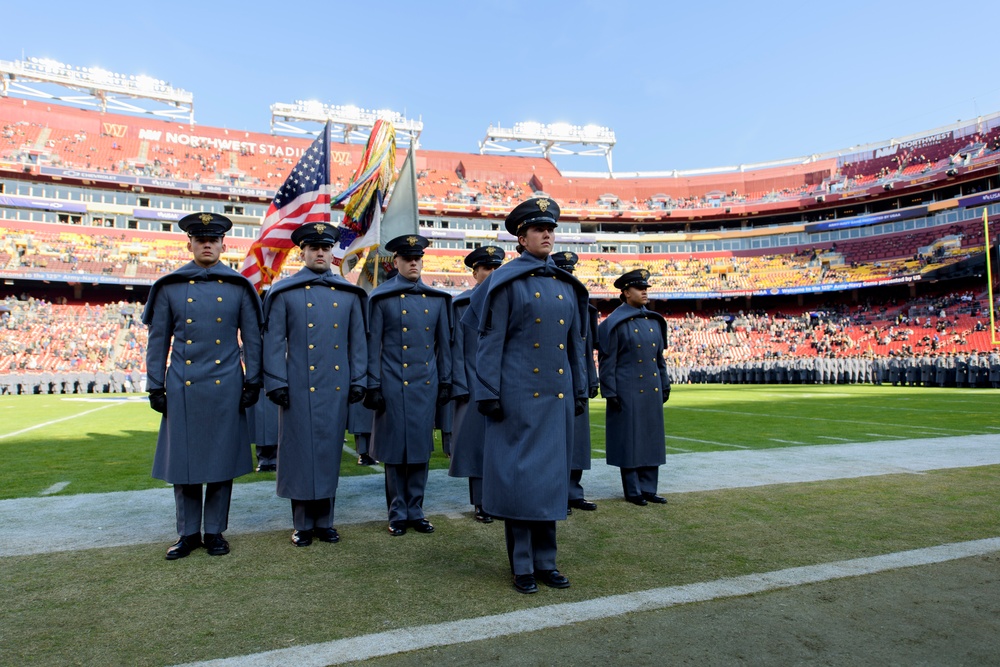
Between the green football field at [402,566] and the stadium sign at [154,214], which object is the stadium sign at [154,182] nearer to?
the stadium sign at [154,214]

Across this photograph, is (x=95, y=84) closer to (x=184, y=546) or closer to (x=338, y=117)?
(x=338, y=117)

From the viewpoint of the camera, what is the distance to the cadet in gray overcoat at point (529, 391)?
362 centimetres

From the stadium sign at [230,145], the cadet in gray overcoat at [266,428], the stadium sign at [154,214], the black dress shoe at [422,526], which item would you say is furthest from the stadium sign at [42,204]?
the black dress shoe at [422,526]

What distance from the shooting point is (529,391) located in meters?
3.79

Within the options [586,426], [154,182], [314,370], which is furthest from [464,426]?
[154,182]

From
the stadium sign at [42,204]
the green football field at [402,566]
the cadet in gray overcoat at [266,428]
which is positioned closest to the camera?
the green football field at [402,566]

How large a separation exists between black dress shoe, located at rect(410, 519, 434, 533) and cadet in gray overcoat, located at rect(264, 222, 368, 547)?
600mm

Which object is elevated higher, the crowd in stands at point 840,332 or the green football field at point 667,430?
the crowd in stands at point 840,332

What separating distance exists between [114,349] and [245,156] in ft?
94.6

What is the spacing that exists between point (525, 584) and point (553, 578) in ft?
0.56

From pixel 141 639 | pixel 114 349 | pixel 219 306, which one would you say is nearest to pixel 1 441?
pixel 219 306

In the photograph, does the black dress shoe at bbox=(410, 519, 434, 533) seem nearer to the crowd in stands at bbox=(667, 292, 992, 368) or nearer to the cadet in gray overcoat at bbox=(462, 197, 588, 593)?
the cadet in gray overcoat at bbox=(462, 197, 588, 593)

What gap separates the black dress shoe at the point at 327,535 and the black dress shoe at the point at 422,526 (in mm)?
576

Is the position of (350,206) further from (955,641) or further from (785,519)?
(955,641)
